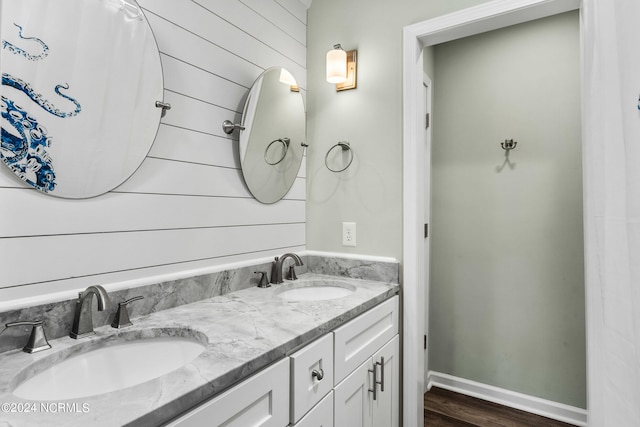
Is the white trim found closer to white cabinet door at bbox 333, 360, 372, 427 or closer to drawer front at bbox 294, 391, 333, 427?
white cabinet door at bbox 333, 360, 372, 427

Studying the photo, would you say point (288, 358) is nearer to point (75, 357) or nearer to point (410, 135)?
point (75, 357)

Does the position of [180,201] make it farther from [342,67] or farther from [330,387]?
[342,67]

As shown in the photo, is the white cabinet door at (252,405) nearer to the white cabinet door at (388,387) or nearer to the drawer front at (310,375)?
the drawer front at (310,375)

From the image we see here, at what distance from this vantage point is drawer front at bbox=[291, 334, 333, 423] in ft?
3.22

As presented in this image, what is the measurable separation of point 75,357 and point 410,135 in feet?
4.98

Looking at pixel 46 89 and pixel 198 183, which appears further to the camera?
pixel 198 183

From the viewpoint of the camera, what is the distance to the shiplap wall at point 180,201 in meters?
0.93

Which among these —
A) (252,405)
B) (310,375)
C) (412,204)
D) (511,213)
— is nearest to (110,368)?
(252,405)

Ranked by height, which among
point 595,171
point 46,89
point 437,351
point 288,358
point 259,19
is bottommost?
point 437,351

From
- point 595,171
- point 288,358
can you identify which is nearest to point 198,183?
point 288,358

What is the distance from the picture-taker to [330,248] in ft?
6.30

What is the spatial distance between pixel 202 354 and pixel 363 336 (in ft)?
2.32

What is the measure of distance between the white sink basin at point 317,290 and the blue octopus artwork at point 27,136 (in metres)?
1.02

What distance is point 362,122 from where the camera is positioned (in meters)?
1.83
